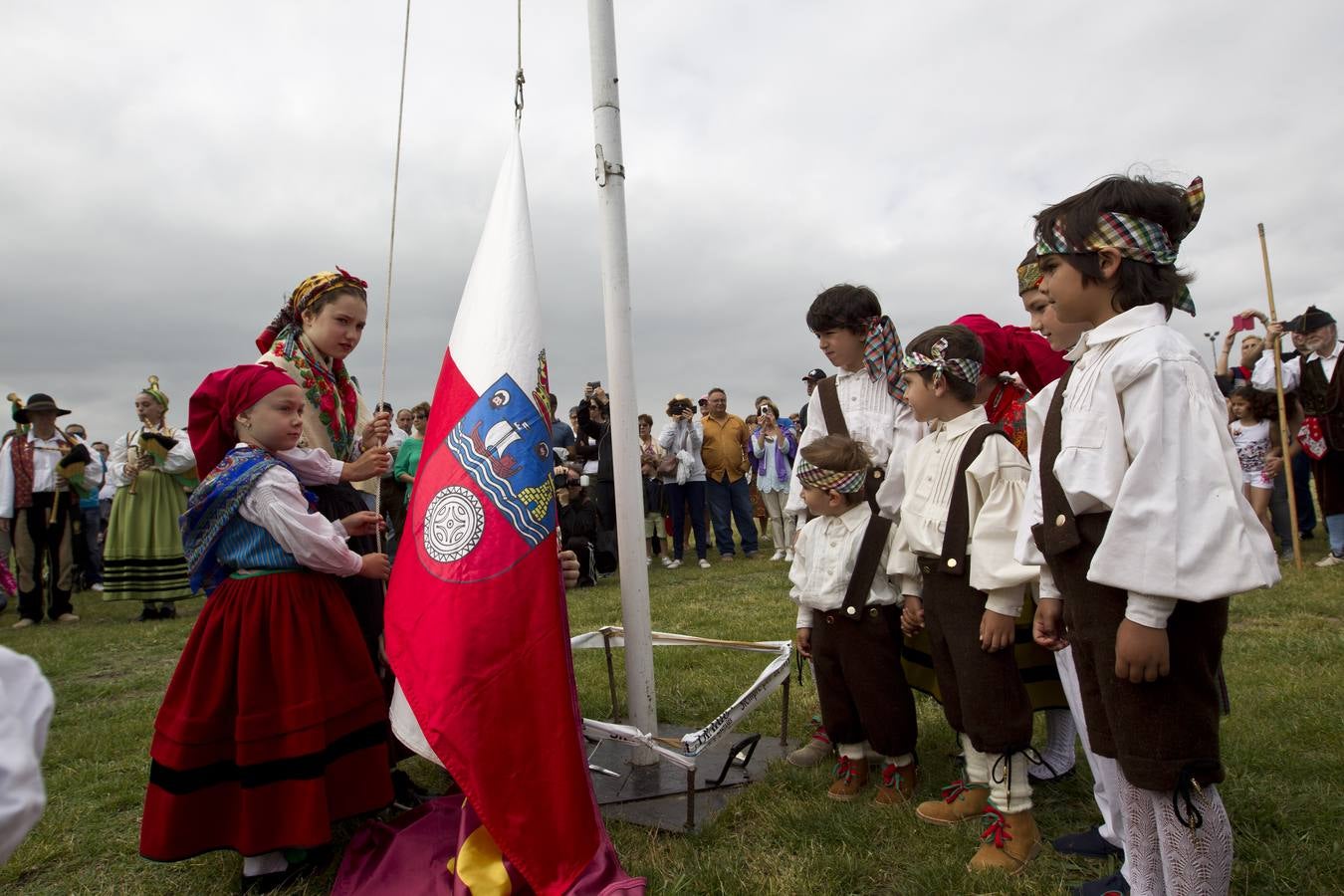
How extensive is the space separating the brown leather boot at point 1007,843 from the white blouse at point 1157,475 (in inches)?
45.7

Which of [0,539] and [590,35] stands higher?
[590,35]

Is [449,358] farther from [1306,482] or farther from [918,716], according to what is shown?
[1306,482]

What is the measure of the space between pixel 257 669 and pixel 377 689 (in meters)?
0.42

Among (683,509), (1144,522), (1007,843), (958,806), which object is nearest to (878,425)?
(958,806)

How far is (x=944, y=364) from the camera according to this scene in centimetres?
291

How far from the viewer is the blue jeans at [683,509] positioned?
11.2 metres

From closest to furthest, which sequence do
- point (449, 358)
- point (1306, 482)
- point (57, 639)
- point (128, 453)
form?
point (449, 358)
point (57, 639)
point (128, 453)
point (1306, 482)

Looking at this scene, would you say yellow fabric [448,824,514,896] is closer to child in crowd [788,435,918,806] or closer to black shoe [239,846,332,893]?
black shoe [239,846,332,893]

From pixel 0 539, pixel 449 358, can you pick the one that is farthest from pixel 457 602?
pixel 0 539

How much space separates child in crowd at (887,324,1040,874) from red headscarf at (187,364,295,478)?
2252 mm

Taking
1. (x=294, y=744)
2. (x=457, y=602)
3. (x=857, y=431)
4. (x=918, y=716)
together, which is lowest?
(x=918, y=716)

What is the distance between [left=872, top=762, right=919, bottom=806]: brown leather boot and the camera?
10.2ft

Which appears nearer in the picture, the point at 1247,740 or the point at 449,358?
the point at 449,358

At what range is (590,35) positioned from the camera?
3.34 meters
